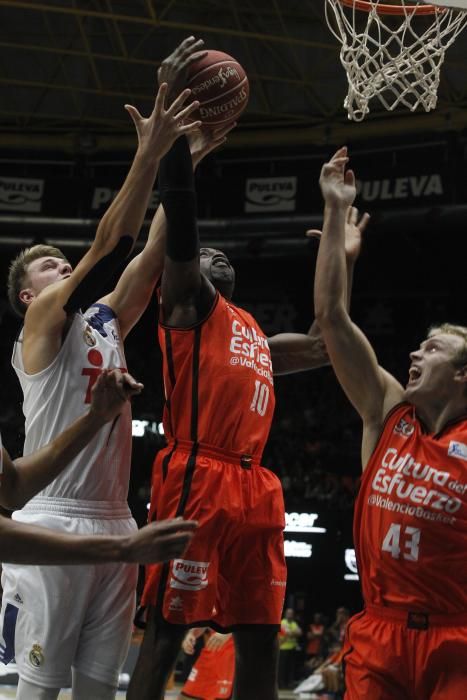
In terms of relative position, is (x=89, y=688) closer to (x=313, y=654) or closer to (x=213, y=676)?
(x=213, y=676)

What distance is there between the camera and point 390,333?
68.9 ft

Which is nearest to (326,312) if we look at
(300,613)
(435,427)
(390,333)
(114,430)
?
(435,427)

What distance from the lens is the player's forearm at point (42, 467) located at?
11.2 feet

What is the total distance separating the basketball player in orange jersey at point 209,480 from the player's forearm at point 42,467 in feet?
3.24

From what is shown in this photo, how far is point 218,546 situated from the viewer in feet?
14.2

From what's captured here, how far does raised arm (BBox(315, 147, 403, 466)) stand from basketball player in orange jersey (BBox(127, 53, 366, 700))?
0.29 metres

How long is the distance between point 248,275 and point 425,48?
601 inches

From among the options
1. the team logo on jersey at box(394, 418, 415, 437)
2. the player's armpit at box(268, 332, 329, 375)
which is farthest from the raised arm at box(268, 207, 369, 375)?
the team logo on jersey at box(394, 418, 415, 437)

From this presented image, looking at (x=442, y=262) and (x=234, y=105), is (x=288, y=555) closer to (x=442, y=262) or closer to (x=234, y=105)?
(x=442, y=262)

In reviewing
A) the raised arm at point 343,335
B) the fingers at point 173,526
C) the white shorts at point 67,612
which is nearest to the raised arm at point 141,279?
the raised arm at point 343,335

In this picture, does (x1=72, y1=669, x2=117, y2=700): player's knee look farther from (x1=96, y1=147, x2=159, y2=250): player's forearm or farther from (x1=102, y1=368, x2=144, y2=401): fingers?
(x1=96, y1=147, x2=159, y2=250): player's forearm

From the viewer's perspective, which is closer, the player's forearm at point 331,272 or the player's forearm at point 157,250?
the player's forearm at point 331,272

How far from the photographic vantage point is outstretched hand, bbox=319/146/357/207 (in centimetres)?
421

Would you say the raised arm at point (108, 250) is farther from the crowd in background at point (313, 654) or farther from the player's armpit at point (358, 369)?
the crowd in background at point (313, 654)
